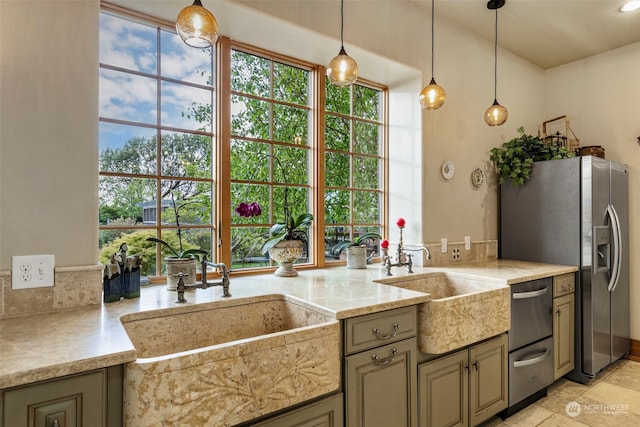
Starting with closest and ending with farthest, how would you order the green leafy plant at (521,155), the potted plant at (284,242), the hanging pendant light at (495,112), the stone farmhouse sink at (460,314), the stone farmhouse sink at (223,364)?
the stone farmhouse sink at (223,364) → the stone farmhouse sink at (460,314) → the potted plant at (284,242) → the hanging pendant light at (495,112) → the green leafy plant at (521,155)

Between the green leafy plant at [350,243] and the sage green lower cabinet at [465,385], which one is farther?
the green leafy plant at [350,243]

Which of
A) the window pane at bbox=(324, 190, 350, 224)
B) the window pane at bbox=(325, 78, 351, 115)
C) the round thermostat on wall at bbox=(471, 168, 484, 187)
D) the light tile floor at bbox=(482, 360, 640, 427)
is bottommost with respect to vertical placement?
the light tile floor at bbox=(482, 360, 640, 427)

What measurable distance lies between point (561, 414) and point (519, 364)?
18.1 inches

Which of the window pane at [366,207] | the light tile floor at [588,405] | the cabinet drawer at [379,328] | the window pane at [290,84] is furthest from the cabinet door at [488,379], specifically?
the window pane at [290,84]

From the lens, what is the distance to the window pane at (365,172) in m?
2.94

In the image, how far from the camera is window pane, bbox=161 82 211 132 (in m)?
2.09

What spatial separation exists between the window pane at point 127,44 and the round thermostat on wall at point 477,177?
8.47 feet

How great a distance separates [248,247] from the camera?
2.37 metres

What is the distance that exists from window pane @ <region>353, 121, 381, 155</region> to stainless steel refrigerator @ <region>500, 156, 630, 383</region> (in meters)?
1.30

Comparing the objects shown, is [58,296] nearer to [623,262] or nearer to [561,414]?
[561,414]

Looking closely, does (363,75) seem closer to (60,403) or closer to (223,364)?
(223,364)

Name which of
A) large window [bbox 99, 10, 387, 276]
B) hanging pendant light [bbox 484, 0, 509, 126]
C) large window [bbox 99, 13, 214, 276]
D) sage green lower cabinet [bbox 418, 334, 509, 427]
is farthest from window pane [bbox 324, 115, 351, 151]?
sage green lower cabinet [bbox 418, 334, 509, 427]

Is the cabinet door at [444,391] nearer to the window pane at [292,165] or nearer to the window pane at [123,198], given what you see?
the window pane at [292,165]

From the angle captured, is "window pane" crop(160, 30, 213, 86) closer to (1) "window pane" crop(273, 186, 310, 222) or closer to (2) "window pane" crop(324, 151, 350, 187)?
(1) "window pane" crop(273, 186, 310, 222)
